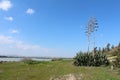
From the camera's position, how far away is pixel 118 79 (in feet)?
74.4

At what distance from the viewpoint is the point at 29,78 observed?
27.1 m

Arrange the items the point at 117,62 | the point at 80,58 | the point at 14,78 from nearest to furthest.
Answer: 1. the point at 14,78
2. the point at 117,62
3. the point at 80,58

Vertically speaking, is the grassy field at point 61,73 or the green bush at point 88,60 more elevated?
the green bush at point 88,60

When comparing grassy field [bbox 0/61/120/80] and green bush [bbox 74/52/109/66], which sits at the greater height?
green bush [bbox 74/52/109/66]

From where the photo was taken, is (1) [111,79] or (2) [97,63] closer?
(1) [111,79]

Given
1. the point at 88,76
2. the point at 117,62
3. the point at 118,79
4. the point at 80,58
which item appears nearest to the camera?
the point at 118,79

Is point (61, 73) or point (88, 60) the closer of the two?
point (61, 73)

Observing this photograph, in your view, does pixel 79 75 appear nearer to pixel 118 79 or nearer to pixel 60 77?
pixel 60 77

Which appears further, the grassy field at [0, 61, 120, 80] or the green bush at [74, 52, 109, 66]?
the green bush at [74, 52, 109, 66]

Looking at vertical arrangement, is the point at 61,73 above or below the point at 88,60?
below

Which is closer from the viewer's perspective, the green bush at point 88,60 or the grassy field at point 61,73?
the grassy field at point 61,73

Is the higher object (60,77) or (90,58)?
(90,58)

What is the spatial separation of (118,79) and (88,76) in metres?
3.50

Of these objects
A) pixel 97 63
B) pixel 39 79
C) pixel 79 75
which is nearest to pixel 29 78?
pixel 39 79
